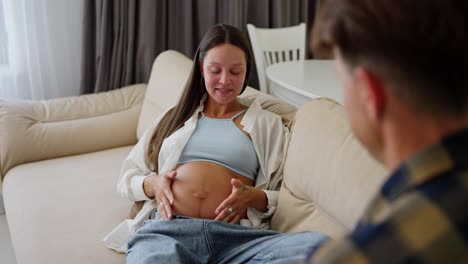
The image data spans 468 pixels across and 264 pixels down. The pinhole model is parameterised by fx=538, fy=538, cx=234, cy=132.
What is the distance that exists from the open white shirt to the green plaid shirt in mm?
1058

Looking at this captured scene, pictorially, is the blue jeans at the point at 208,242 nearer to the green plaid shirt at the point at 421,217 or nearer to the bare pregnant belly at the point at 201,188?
the bare pregnant belly at the point at 201,188

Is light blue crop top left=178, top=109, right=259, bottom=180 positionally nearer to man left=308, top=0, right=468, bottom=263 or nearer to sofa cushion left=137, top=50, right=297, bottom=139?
sofa cushion left=137, top=50, right=297, bottom=139

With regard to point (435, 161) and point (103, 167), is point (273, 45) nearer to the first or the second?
point (103, 167)

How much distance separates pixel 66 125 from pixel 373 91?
2.17 meters

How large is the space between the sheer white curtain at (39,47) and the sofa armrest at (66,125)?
0.26 m

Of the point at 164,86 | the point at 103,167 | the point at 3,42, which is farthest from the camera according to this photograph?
the point at 3,42

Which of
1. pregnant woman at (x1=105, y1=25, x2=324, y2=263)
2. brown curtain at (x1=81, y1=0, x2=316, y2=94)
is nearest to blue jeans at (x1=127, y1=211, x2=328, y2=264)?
pregnant woman at (x1=105, y1=25, x2=324, y2=263)

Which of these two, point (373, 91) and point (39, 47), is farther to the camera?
point (39, 47)

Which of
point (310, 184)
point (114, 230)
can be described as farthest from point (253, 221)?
point (114, 230)

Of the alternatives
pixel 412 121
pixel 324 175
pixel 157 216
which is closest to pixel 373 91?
pixel 412 121

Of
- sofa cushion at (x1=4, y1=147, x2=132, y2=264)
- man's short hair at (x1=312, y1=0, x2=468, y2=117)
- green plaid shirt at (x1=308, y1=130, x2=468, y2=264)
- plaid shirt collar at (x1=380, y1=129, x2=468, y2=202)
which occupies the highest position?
man's short hair at (x1=312, y1=0, x2=468, y2=117)

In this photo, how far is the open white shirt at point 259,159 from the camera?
1.77 m

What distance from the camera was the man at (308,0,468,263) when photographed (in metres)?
0.60

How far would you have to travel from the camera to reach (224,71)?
179 cm
